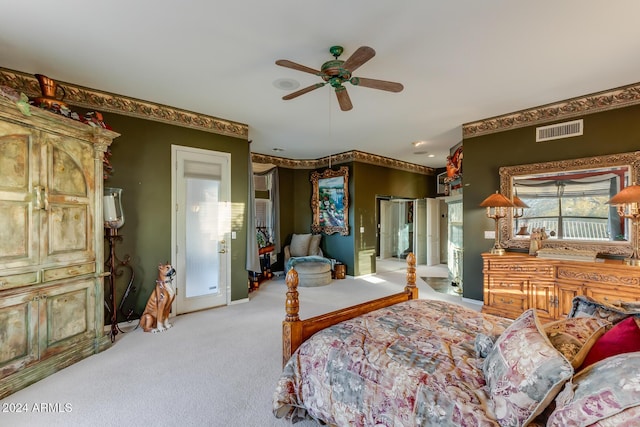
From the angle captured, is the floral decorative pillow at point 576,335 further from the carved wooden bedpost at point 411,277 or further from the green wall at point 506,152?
the green wall at point 506,152

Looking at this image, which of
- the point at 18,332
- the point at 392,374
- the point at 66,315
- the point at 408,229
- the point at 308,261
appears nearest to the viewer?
the point at 392,374

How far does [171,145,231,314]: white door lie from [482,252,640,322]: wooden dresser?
374 centimetres

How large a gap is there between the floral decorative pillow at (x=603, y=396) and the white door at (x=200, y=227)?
13.5 ft

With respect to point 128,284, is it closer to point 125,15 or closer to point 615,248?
point 125,15

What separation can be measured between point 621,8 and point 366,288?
4.70m

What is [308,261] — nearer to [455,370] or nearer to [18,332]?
[18,332]

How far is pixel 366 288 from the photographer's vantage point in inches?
220

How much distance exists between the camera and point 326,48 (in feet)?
8.32

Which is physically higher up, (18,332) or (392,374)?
(392,374)

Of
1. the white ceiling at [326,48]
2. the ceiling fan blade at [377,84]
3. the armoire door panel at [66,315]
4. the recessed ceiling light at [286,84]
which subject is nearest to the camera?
the white ceiling at [326,48]

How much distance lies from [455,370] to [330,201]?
217 inches

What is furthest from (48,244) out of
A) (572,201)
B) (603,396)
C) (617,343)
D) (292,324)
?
(572,201)

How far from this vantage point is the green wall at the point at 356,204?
6500 mm

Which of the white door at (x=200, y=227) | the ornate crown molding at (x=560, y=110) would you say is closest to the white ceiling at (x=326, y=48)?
the ornate crown molding at (x=560, y=110)
